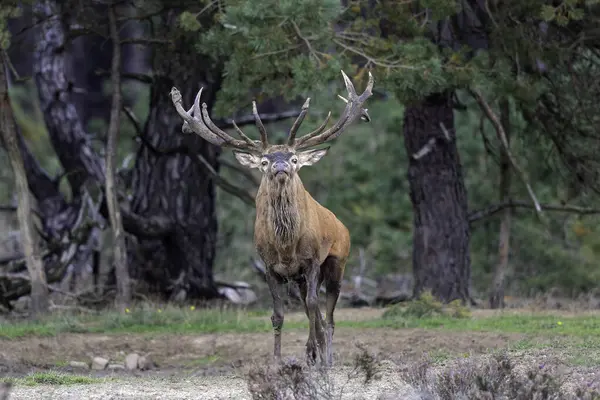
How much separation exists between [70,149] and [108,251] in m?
5.83

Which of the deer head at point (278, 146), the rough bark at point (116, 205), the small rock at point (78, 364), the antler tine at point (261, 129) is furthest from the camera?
the rough bark at point (116, 205)

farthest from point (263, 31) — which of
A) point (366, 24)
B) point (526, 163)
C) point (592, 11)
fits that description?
point (526, 163)

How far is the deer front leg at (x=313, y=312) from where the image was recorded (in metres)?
11.8

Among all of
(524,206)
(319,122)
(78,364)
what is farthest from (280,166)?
(524,206)

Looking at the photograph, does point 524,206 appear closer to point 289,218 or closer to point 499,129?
point 499,129

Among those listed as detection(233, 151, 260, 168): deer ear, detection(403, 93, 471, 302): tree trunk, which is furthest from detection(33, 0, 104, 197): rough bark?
detection(233, 151, 260, 168): deer ear

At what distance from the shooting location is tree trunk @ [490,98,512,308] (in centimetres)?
1805

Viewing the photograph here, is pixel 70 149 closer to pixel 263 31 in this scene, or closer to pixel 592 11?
pixel 263 31

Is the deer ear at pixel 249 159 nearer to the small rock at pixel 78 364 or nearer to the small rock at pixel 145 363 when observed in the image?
the small rock at pixel 145 363

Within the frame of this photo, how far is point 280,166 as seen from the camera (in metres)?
11.5

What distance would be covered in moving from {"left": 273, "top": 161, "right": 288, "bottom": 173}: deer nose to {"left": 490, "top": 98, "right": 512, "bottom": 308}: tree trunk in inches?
273

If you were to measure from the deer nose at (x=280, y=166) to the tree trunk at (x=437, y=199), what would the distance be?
20.9ft

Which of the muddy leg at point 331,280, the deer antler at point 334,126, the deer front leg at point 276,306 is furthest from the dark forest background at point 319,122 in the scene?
the deer front leg at point 276,306

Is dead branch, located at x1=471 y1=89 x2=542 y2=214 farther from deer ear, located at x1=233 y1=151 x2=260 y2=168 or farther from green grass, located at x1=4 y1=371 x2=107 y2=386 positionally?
green grass, located at x1=4 y1=371 x2=107 y2=386
